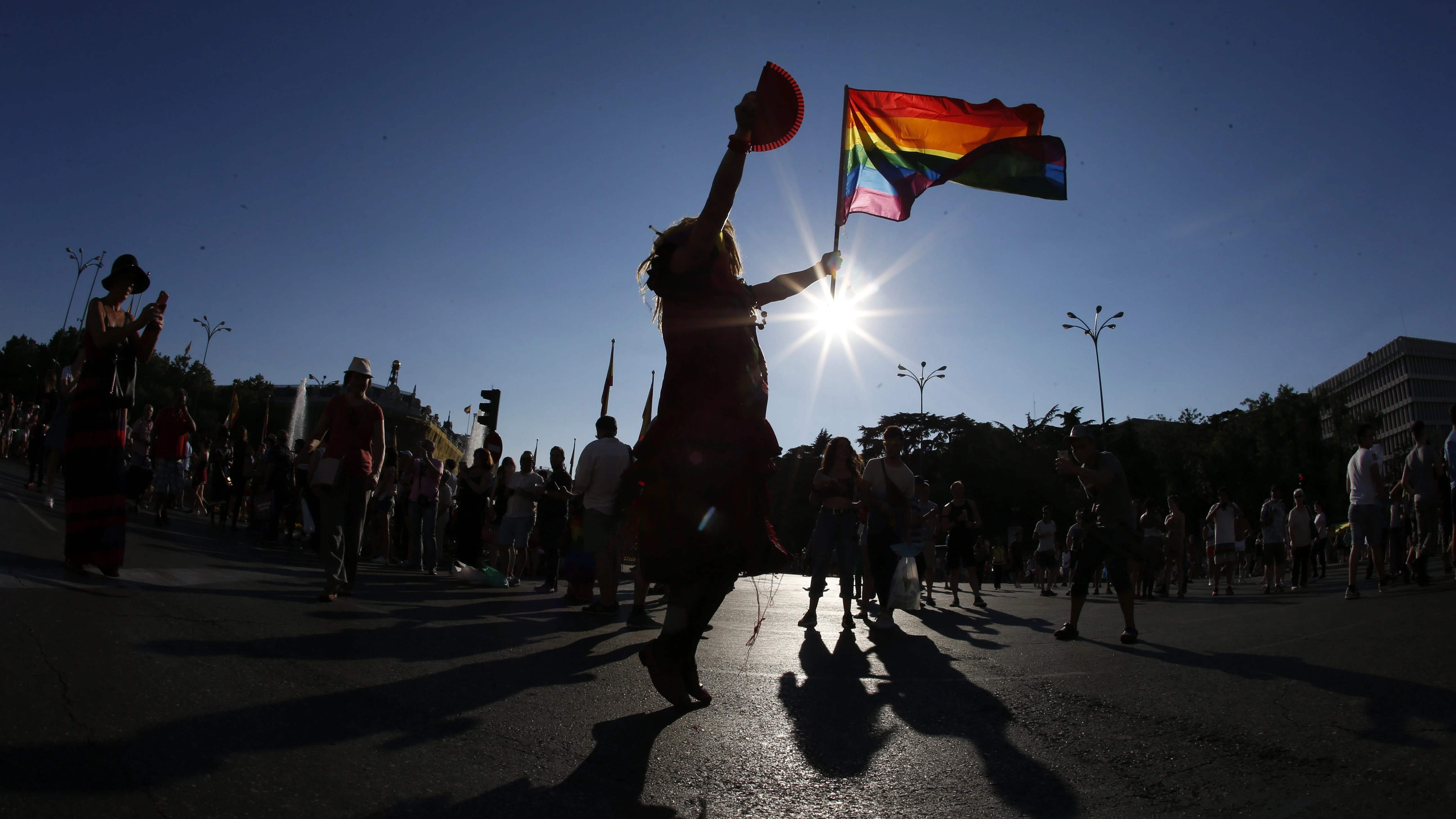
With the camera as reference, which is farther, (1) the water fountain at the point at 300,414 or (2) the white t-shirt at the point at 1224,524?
(1) the water fountain at the point at 300,414

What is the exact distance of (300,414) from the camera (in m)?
73.2

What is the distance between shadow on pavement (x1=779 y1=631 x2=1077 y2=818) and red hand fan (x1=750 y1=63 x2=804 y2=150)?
2.13 meters

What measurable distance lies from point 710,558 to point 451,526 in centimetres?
1162

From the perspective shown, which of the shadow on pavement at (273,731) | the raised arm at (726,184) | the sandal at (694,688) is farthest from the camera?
the sandal at (694,688)

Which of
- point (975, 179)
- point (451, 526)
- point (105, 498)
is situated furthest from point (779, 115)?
point (451, 526)

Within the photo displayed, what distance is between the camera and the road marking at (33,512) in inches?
357

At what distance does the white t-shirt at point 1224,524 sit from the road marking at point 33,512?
54.5ft

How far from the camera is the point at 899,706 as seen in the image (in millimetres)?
3645

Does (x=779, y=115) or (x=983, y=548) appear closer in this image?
(x=779, y=115)

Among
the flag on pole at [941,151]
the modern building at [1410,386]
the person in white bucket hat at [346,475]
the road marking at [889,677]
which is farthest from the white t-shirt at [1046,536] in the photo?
the modern building at [1410,386]

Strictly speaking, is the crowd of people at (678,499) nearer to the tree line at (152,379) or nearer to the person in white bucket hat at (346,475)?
the person in white bucket hat at (346,475)

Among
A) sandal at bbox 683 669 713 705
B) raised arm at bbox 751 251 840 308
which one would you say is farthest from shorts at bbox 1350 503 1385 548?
sandal at bbox 683 669 713 705

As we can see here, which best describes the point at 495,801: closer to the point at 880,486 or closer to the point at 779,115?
the point at 779,115

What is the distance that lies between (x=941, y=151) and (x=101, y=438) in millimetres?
7398
